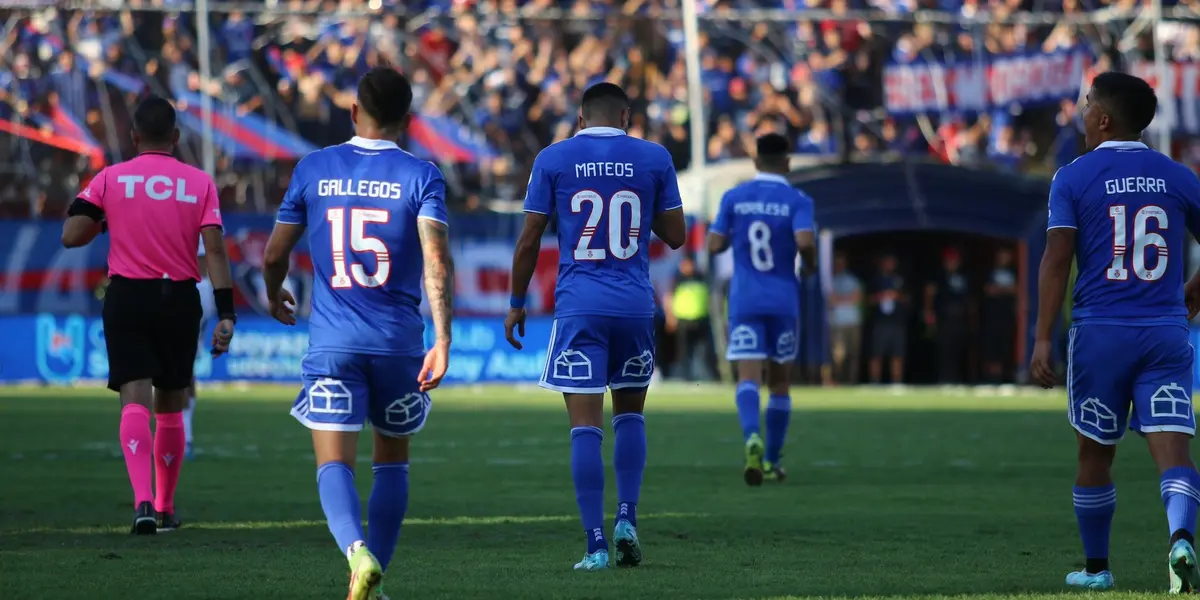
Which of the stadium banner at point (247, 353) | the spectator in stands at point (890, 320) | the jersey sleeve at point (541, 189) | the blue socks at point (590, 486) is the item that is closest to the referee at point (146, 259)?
the jersey sleeve at point (541, 189)

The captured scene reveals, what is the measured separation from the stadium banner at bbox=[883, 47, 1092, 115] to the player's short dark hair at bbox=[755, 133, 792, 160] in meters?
17.0

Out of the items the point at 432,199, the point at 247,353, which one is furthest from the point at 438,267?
the point at 247,353

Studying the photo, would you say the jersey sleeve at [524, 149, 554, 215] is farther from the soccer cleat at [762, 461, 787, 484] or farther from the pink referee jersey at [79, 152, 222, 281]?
the soccer cleat at [762, 461, 787, 484]

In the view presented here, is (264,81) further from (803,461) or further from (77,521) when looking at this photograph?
(77,521)

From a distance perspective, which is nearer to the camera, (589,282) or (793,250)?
(589,282)

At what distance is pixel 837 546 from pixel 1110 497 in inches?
73.9

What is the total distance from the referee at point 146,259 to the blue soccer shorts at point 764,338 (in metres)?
4.68

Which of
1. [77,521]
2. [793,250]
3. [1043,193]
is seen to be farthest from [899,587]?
[1043,193]

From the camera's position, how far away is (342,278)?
22.2ft

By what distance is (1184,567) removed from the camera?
7.22 meters

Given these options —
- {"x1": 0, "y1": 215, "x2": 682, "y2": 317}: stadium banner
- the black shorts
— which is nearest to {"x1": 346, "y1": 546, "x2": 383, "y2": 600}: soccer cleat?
the black shorts

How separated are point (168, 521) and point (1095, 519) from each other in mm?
4778

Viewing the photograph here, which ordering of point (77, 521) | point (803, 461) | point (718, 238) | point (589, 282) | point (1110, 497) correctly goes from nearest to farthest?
point (1110, 497), point (589, 282), point (77, 521), point (718, 238), point (803, 461)

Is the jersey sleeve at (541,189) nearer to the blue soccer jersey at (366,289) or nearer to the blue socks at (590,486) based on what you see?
the blue socks at (590,486)
